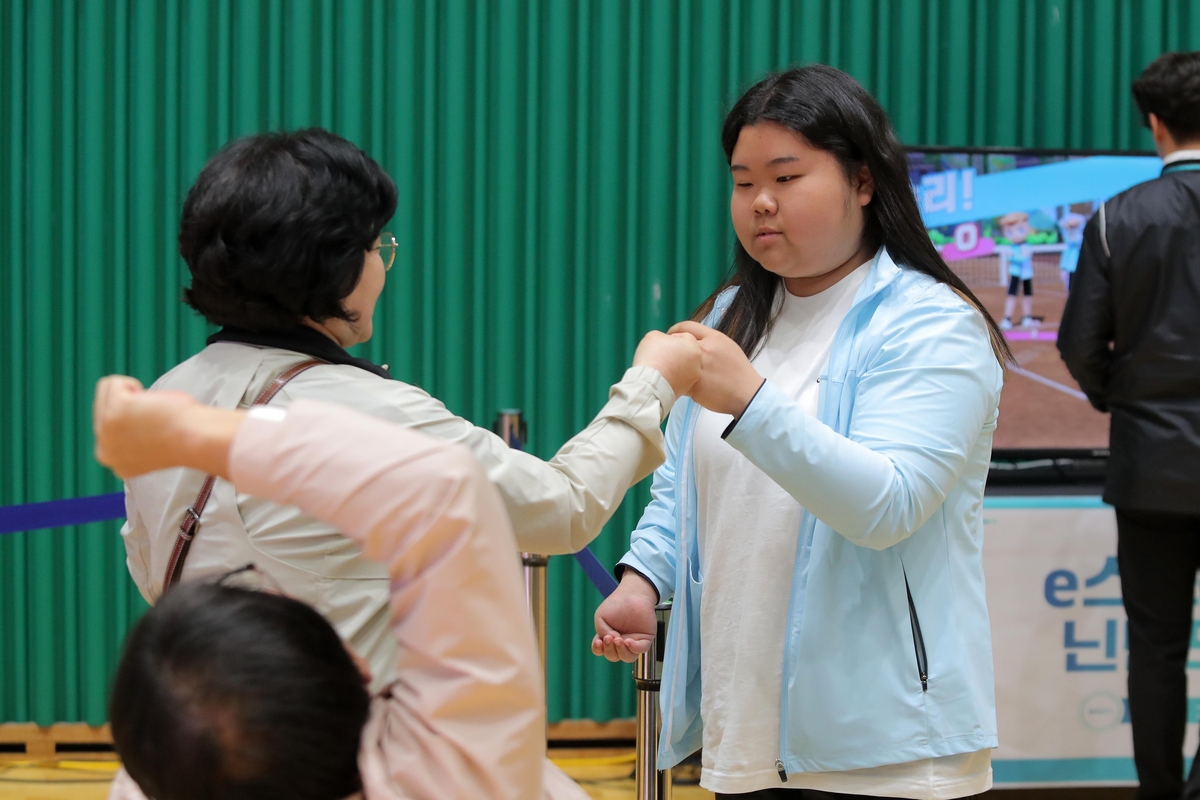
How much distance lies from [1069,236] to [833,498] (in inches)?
97.2

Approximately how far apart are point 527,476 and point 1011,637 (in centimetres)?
233

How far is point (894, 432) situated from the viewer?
1375 mm

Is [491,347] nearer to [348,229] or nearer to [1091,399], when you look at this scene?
[1091,399]

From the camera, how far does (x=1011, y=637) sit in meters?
3.07

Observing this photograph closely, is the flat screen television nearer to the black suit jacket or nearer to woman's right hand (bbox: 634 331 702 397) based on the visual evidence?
the black suit jacket

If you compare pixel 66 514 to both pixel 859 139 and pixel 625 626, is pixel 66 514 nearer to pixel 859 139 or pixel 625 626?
pixel 625 626

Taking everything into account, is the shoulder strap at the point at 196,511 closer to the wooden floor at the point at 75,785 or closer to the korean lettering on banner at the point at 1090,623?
the wooden floor at the point at 75,785

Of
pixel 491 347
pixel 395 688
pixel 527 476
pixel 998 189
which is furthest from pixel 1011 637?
pixel 395 688

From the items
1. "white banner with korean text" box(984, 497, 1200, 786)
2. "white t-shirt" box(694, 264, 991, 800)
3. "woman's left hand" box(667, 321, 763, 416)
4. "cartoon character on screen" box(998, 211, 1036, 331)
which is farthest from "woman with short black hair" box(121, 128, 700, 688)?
"cartoon character on screen" box(998, 211, 1036, 331)

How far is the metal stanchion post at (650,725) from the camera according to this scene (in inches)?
72.3

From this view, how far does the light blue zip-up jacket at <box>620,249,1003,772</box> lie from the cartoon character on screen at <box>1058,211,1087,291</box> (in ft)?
7.01

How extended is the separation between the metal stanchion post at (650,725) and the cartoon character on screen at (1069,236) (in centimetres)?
218

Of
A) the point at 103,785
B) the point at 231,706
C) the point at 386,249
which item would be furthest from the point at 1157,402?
the point at 103,785

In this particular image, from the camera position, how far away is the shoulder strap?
1133 millimetres
